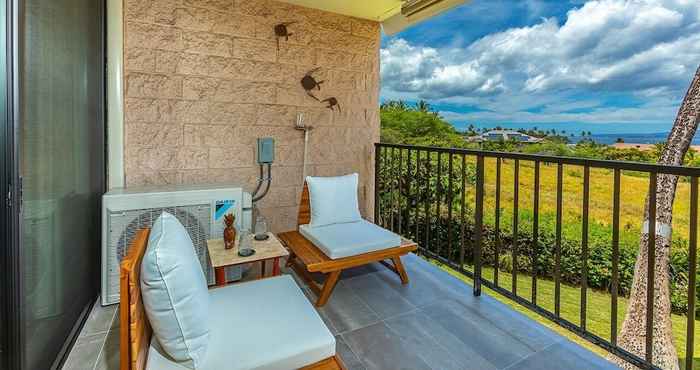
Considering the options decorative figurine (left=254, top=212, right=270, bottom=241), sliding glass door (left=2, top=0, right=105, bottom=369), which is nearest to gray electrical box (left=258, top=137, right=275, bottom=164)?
decorative figurine (left=254, top=212, right=270, bottom=241)

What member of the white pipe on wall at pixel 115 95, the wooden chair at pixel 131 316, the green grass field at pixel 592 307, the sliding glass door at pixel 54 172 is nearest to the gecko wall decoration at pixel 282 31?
the white pipe on wall at pixel 115 95

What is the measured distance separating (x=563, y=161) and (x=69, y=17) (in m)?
2.74

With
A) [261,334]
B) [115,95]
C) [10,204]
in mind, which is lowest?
[261,334]

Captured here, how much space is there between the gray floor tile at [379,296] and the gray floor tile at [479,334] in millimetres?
164

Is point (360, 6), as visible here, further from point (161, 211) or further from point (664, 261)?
point (664, 261)

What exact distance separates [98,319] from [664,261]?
610cm

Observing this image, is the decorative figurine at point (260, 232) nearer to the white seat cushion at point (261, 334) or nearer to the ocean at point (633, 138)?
the white seat cushion at point (261, 334)

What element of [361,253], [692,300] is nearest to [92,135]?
[361,253]

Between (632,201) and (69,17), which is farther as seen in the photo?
(632,201)

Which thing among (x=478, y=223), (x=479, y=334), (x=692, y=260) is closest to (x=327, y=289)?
(x=479, y=334)

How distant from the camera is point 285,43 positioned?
116 inches

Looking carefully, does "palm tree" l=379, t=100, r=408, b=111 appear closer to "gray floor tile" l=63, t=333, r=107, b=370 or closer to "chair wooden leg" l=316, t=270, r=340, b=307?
"chair wooden leg" l=316, t=270, r=340, b=307

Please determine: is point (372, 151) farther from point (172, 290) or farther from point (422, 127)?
point (422, 127)

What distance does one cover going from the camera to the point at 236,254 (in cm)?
193
